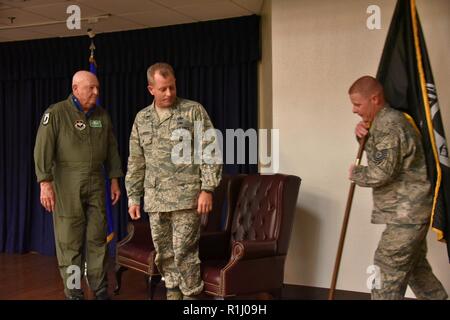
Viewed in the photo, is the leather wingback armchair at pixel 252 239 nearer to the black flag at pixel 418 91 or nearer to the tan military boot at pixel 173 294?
the tan military boot at pixel 173 294

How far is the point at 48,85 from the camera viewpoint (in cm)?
605

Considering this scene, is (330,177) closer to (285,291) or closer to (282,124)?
(282,124)

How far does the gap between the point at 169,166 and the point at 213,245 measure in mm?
1044

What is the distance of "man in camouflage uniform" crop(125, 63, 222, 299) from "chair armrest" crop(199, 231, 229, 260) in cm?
68

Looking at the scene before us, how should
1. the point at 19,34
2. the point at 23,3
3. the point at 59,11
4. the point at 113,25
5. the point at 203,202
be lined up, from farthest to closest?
the point at 19,34
the point at 113,25
the point at 59,11
the point at 23,3
the point at 203,202

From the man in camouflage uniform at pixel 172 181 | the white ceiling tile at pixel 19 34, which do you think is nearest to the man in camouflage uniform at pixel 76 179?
the man in camouflage uniform at pixel 172 181

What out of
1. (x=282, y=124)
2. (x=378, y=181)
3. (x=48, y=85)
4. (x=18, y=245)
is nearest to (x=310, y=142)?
(x=282, y=124)

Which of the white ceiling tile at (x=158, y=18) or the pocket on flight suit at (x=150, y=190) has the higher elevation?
the white ceiling tile at (x=158, y=18)

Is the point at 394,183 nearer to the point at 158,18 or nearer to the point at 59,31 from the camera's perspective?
the point at 158,18

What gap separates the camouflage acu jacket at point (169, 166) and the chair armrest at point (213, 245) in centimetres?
86

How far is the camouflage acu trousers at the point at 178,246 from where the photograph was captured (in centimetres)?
294

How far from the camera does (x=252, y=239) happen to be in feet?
11.9

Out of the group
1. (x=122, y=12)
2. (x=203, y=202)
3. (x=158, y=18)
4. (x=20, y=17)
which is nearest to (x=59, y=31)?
(x=20, y=17)

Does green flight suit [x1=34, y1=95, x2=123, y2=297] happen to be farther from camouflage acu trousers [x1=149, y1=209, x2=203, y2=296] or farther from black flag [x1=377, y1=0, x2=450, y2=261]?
black flag [x1=377, y1=0, x2=450, y2=261]
